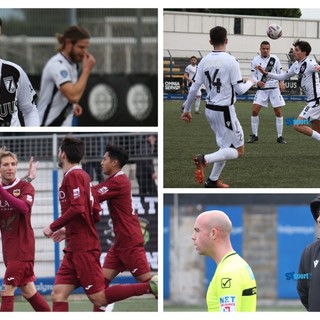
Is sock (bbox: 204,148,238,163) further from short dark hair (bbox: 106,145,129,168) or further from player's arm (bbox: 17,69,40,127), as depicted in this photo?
player's arm (bbox: 17,69,40,127)

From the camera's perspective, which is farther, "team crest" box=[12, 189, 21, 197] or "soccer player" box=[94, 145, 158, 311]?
"soccer player" box=[94, 145, 158, 311]

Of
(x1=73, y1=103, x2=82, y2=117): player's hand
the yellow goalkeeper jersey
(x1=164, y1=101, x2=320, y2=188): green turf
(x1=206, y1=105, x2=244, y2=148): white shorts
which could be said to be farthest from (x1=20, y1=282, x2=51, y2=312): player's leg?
the yellow goalkeeper jersey

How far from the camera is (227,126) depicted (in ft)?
30.2

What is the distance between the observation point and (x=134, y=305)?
10.2 metres

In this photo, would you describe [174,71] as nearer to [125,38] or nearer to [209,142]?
[209,142]

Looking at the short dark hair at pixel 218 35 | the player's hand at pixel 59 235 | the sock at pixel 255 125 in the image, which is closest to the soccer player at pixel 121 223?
the player's hand at pixel 59 235

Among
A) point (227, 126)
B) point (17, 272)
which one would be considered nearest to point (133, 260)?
point (17, 272)

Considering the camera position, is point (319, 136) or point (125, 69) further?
point (319, 136)

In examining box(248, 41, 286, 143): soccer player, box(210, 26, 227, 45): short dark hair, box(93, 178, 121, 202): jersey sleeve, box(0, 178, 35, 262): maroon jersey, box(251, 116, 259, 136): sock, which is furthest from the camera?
box(251, 116, 259, 136): sock

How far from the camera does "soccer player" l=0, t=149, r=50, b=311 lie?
326 inches

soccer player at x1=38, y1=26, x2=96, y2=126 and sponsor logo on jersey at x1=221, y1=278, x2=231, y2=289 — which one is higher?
soccer player at x1=38, y1=26, x2=96, y2=126

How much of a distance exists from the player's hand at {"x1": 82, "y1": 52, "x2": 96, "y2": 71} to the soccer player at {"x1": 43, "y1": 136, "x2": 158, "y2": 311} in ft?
2.15
